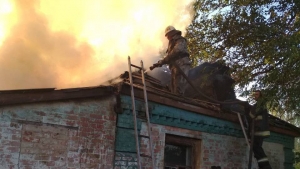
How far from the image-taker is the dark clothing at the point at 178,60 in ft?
28.9

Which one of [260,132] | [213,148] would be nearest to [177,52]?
[213,148]

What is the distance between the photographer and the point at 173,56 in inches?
347

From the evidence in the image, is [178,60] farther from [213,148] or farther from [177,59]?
[213,148]

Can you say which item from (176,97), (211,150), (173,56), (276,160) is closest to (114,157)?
(176,97)

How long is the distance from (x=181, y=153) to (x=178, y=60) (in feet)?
8.11

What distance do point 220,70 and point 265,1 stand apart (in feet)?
8.71

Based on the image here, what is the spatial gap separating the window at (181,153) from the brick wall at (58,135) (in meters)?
1.71

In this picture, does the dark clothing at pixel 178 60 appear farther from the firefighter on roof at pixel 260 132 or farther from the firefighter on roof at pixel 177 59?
the firefighter on roof at pixel 260 132

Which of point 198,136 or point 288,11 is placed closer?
point 198,136

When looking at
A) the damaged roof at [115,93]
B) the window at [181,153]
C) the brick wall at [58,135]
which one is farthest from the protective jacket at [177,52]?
the brick wall at [58,135]

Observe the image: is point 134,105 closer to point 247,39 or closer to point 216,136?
point 216,136

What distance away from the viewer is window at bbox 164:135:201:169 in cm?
755

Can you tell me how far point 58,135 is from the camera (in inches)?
223

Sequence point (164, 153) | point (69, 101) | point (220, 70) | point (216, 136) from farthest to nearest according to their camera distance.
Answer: point (220, 70), point (216, 136), point (164, 153), point (69, 101)
